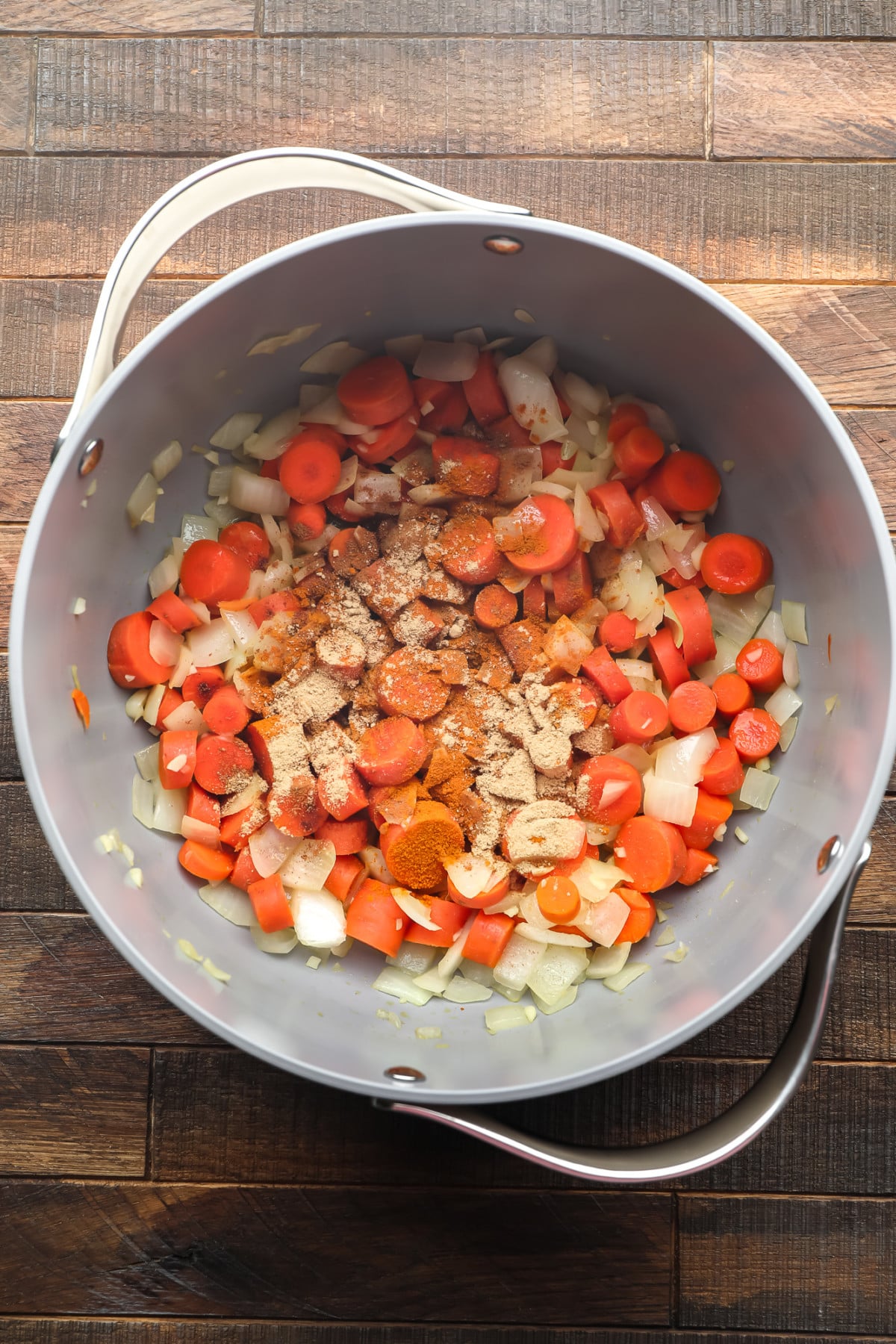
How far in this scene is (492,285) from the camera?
133 cm

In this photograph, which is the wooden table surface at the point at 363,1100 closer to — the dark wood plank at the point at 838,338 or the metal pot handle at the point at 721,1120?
the dark wood plank at the point at 838,338

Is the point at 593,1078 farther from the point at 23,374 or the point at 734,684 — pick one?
the point at 23,374

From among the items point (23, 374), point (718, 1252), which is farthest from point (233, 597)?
point (718, 1252)

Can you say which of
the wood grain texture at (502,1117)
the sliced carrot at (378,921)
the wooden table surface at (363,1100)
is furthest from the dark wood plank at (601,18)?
the wood grain texture at (502,1117)

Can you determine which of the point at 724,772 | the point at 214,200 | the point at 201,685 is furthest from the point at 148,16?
the point at 724,772

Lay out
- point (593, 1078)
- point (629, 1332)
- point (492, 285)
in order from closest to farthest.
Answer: point (593, 1078), point (492, 285), point (629, 1332)

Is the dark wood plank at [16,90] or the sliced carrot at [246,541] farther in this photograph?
the dark wood plank at [16,90]

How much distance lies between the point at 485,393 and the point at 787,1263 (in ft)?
5.12

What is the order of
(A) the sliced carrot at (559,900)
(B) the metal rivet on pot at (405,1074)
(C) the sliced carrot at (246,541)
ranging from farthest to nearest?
(C) the sliced carrot at (246,541) → (A) the sliced carrot at (559,900) → (B) the metal rivet on pot at (405,1074)

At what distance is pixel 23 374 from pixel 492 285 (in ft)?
2.78

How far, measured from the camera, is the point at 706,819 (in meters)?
1.41

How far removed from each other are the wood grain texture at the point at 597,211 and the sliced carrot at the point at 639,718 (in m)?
0.75

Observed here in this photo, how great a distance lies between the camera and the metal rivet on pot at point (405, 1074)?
126 centimetres

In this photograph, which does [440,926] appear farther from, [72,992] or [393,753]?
[72,992]
